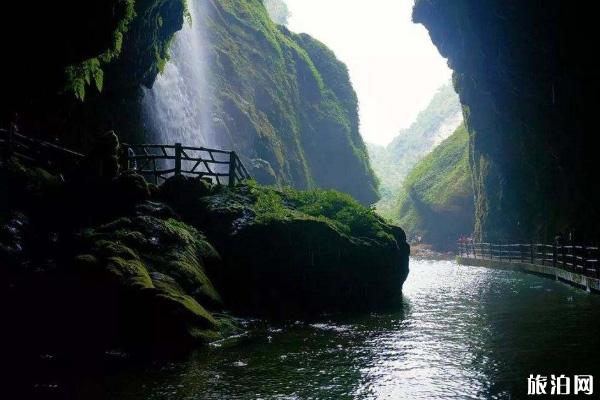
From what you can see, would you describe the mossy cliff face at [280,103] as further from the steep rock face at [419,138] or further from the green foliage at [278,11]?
the steep rock face at [419,138]

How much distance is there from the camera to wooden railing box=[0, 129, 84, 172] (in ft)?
Answer: 37.6

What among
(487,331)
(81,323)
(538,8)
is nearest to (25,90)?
(81,323)

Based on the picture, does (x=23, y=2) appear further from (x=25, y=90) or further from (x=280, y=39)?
(x=280, y=39)

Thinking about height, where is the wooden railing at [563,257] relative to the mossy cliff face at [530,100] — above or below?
below

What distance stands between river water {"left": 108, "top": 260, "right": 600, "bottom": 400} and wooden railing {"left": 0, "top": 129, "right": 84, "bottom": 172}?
7331 mm

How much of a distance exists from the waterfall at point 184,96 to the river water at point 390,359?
17618mm

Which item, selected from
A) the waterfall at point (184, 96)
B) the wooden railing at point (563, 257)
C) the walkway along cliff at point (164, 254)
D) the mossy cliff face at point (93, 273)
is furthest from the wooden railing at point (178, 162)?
the wooden railing at point (563, 257)

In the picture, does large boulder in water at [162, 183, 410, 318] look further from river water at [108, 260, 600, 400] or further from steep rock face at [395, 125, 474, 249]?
steep rock face at [395, 125, 474, 249]

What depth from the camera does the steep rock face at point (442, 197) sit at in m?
55.1

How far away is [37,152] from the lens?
1273 cm

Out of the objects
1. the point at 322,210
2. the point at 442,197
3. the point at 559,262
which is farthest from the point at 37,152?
the point at 442,197

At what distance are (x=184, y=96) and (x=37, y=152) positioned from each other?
64.2ft

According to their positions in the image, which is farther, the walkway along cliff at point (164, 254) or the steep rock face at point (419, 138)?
the steep rock face at point (419, 138)

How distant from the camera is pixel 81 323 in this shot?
7.89 metres
